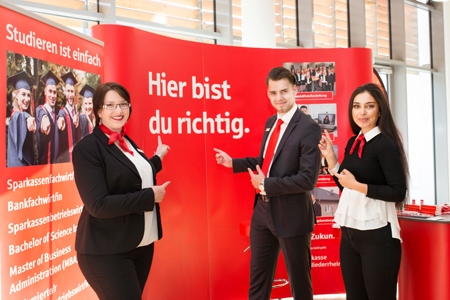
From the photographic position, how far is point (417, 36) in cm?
907

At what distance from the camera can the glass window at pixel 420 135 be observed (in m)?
8.70

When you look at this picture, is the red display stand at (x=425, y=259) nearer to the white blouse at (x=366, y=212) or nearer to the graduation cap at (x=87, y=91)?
the white blouse at (x=366, y=212)

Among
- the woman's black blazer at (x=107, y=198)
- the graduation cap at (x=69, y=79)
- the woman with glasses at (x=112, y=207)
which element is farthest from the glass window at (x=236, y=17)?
the woman's black blazer at (x=107, y=198)

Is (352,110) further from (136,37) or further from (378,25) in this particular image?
(378,25)

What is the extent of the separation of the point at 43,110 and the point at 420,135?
818 centimetres

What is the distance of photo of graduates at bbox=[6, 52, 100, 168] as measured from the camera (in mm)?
2135

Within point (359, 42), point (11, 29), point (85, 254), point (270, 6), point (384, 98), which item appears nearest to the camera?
point (85, 254)

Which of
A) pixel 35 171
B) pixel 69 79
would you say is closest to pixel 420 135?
pixel 69 79

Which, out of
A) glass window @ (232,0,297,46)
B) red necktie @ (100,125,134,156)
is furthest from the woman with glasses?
glass window @ (232,0,297,46)

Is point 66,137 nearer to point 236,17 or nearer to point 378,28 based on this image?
point 236,17

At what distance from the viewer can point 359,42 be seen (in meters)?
7.49

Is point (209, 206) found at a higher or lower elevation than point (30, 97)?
lower

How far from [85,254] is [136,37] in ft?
5.94

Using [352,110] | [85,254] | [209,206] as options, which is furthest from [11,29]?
[209,206]
